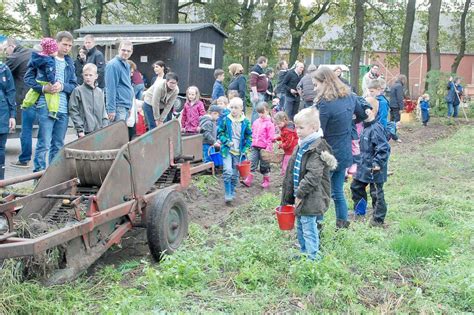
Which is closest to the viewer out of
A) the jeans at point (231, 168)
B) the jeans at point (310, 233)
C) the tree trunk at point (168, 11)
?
the jeans at point (310, 233)

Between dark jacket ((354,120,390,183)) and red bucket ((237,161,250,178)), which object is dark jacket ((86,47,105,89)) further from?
dark jacket ((354,120,390,183))

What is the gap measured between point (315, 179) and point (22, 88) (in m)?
7.34

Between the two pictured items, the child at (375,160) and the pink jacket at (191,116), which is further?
the pink jacket at (191,116)

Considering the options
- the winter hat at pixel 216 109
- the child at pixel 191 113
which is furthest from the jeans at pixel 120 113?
the winter hat at pixel 216 109

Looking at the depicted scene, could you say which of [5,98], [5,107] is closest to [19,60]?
[5,98]

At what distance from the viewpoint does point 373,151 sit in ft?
22.5

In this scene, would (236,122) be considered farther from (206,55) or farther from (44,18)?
(44,18)

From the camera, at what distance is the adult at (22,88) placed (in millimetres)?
8586

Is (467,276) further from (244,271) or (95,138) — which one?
(95,138)

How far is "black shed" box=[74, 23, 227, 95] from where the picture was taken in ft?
72.7

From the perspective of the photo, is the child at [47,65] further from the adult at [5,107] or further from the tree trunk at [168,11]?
the tree trunk at [168,11]

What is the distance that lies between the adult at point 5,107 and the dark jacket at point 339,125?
14.0ft

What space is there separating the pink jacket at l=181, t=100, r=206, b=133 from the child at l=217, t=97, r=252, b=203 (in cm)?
142

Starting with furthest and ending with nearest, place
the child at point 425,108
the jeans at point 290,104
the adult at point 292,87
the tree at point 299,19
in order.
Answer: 1. the tree at point 299,19
2. the child at point 425,108
3. the jeans at point 290,104
4. the adult at point 292,87
